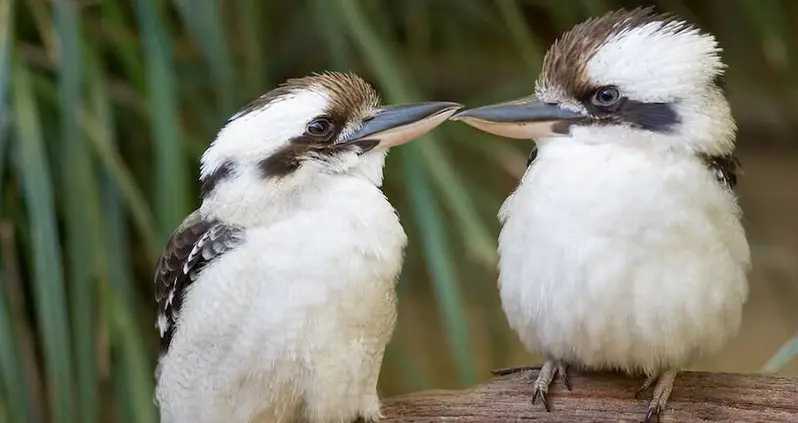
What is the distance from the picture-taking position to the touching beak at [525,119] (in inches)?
33.6

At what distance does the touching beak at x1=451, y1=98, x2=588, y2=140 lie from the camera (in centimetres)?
85

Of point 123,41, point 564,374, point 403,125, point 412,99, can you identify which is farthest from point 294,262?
point 123,41

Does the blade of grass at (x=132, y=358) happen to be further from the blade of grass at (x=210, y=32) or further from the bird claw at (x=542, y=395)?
the bird claw at (x=542, y=395)

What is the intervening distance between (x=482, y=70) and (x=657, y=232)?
3.31 feet

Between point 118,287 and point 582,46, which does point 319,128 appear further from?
point 118,287

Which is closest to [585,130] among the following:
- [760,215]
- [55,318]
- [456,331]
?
[456,331]

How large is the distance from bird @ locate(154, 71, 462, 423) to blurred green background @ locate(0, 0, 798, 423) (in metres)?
0.27

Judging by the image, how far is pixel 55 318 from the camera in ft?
3.77

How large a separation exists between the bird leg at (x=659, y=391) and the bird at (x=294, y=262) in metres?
0.23

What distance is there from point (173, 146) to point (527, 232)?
1.70ft

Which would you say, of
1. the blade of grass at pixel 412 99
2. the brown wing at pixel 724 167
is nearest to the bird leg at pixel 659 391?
the brown wing at pixel 724 167

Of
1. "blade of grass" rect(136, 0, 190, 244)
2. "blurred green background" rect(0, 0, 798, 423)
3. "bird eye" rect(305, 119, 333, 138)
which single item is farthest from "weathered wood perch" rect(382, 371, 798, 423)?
"blade of grass" rect(136, 0, 190, 244)

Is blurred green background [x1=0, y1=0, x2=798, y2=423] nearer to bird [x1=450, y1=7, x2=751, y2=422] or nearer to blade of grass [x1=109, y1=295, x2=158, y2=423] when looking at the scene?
blade of grass [x1=109, y1=295, x2=158, y2=423]

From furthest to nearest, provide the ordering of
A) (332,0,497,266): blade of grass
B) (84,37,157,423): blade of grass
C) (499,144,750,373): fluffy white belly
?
1. (84,37,157,423): blade of grass
2. (332,0,497,266): blade of grass
3. (499,144,750,373): fluffy white belly
